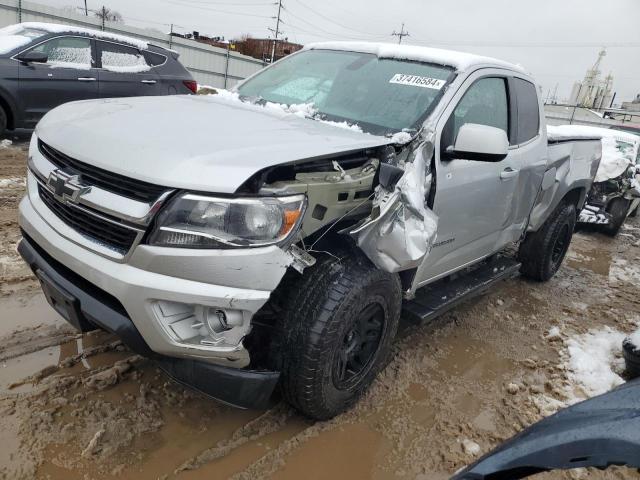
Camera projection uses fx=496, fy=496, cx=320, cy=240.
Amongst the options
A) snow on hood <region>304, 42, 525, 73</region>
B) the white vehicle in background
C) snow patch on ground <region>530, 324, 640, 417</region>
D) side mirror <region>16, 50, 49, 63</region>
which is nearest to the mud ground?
snow patch on ground <region>530, 324, 640, 417</region>

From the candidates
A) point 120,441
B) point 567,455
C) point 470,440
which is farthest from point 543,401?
point 120,441

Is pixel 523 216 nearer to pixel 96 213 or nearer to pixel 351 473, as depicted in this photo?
pixel 351 473

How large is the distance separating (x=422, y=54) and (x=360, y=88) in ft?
1.65

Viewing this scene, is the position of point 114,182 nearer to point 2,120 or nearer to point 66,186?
point 66,186

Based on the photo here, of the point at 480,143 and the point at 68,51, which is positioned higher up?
the point at 480,143

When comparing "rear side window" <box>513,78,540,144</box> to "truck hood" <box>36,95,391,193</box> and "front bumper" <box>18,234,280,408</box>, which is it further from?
"front bumper" <box>18,234,280,408</box>

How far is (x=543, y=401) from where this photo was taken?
3047mm

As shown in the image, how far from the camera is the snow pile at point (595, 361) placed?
3.30 meters

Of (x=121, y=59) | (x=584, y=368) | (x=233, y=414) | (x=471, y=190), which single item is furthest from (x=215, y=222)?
(x=121, y=59)

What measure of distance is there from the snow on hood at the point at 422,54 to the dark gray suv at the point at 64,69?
5.08 meters

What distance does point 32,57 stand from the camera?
661 cm

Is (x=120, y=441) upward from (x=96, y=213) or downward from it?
downward

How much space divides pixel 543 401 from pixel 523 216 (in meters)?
1.56

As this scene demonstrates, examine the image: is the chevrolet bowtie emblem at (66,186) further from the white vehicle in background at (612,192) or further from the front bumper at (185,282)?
the white vehicle in background at (612,192)
